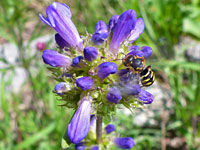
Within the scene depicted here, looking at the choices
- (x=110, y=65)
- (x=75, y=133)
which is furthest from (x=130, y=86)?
(x=75, y=133)

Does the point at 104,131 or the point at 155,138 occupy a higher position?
the point at 104,131

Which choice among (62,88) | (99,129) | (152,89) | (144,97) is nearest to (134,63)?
(144,97)

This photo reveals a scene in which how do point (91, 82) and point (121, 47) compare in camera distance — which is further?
point (121, 47)

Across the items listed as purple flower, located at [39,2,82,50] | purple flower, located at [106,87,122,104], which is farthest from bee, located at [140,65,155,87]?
purple flower, located at [39,2,82,50]

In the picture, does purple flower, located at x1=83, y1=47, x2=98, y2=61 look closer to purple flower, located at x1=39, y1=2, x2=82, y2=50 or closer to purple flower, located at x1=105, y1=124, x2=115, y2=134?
purple flower, located at x1=39, y1=2, x2=82, y2=50

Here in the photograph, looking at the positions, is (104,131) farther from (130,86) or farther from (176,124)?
(176,124)

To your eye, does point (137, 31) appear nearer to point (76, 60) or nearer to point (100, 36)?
point (100, 36)

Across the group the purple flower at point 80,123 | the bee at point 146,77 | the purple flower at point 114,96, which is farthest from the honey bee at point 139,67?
the purple flower at point 80,123
